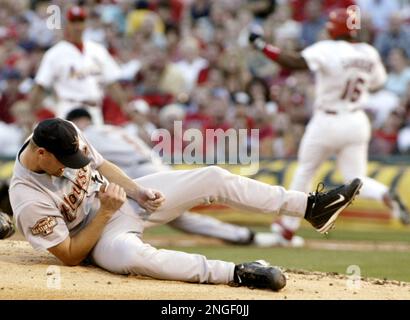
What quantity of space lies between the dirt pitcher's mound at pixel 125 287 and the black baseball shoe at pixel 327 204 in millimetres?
414

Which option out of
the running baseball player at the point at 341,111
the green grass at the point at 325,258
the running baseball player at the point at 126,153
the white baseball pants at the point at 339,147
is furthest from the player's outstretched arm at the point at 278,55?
the green grass at the point at 325,258

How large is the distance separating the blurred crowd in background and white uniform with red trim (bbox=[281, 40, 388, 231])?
309 centimetres

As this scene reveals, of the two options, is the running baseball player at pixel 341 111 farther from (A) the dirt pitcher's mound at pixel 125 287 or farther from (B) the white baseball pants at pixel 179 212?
(B) the white baseball pants at pixel 179 212

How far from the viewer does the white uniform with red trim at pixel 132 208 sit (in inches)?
238

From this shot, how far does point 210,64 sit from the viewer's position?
1595cm

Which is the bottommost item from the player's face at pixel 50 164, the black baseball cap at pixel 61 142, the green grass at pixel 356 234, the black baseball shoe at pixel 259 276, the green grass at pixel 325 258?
the green grass at pixel 356 234

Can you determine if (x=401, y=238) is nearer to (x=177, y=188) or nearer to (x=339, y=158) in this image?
(x=339, y=158)

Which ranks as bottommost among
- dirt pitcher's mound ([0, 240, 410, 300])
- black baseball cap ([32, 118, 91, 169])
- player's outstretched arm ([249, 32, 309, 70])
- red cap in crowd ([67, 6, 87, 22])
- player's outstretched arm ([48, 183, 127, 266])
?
dirt pitcher's mound ([0, 240, 410, 300])

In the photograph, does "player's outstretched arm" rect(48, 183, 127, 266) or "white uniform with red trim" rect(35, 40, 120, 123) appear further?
"white uniform with red trim" rect(35, 40, 120, 123)

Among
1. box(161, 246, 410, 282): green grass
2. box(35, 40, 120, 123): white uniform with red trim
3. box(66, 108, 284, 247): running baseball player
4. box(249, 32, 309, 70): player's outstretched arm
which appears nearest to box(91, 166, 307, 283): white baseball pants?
box(161, 246, 410, 282): green grass

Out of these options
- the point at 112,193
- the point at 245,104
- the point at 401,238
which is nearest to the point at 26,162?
the point at 112,193

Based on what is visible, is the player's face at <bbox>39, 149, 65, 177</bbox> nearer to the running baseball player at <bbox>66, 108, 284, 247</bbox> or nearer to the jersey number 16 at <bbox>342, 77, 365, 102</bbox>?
the running baseball player at <bbox>66, 108, 284, 247</bbox>

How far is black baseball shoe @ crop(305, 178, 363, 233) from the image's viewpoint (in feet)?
21.3

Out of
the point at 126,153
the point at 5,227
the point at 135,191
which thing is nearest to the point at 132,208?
the point at 135,191
